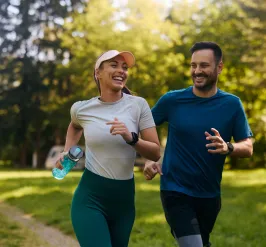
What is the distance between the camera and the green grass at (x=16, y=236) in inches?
329

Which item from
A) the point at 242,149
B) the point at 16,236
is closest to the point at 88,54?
the point at 16,236

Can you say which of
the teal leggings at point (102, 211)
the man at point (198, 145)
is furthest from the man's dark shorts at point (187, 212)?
the teal leggings at point (102, 211)

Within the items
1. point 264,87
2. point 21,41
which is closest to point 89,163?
point 264,87

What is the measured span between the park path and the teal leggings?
434cm

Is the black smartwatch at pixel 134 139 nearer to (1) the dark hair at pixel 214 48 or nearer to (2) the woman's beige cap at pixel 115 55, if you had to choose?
(2) the woman's beige cap at pixel 115 55

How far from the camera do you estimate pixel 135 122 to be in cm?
404

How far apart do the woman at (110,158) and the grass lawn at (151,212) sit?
4.10 m

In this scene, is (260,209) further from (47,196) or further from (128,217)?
(128,217)

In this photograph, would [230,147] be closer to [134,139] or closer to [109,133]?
[134,139]

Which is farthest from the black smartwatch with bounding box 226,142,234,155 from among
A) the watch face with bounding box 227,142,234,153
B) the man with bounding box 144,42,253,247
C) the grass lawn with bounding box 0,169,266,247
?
the grass lawn with bounding box 0,169,266,247

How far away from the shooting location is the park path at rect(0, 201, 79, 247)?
848 centimetres

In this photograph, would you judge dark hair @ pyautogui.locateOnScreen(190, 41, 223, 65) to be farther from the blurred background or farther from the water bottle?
the blurred background

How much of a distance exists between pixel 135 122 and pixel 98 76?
1.57 feet

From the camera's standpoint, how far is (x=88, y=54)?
1320 inches
